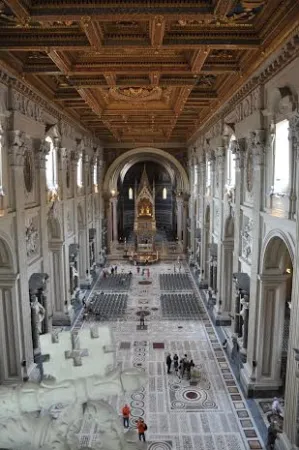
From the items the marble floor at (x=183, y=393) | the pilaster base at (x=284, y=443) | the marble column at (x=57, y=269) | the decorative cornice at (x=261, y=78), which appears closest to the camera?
the decorative cornice at (x=261, y=78)

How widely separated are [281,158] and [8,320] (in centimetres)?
947

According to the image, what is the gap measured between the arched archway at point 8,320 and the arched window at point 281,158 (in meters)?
7.98

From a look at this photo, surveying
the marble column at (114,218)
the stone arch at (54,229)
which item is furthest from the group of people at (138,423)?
the marble column at (114,218)

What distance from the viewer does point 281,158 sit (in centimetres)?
1042

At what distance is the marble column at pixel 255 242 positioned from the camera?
11.7 m

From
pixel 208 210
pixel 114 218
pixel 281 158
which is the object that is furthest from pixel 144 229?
pixel 281 158

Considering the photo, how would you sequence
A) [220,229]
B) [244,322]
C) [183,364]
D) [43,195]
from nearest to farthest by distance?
1. [244,322]
2. [183,364]
3. [43,195]
4. [220,229]

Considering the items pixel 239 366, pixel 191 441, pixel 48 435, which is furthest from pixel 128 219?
pixel 48 435

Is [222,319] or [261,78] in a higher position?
[261,78]

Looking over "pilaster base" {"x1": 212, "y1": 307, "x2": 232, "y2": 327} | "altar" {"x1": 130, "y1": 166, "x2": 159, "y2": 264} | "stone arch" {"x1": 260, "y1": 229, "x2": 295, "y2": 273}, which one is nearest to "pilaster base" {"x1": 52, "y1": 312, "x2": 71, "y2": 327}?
"pilaster base" {"x1": 212, "y1": 307, "x2": 232, "y2": 327}

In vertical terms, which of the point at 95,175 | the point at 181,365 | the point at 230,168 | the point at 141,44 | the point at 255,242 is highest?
the point at 141,44

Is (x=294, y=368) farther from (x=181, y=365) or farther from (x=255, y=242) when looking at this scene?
(x=181, y=365)

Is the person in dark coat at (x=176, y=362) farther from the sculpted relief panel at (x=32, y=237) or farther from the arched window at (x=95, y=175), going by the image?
the arched window at (x=95, y=175)

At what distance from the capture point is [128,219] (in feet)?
162
